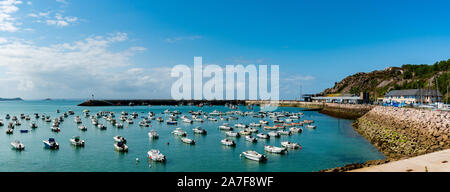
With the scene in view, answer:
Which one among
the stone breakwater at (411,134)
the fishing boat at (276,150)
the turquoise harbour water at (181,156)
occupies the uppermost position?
the stone breakwater at (411,134)

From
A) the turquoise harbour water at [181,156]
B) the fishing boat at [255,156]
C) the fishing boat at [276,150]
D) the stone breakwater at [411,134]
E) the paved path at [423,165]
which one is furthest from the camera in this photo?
the fishing boat at [276,150]

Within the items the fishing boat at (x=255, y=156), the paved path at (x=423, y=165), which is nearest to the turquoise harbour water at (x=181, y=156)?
the fishing boat at (x=255, y=156)

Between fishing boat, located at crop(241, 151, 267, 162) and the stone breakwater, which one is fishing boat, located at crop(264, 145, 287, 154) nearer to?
fishing boat, located at crop(241, 151, 267, 162)

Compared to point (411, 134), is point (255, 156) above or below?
below

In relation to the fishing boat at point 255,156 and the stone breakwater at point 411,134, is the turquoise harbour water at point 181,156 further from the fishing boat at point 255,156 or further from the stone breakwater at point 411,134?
the stone breakwater at point 411,134

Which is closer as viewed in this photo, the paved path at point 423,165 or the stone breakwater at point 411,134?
the paved path at point 423,165

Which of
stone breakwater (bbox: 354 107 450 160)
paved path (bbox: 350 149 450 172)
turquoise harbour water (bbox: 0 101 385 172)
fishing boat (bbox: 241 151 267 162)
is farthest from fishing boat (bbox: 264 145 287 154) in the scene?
paved path (bbox: 350 149 450 172)

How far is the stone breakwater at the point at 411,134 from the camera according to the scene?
127 ft

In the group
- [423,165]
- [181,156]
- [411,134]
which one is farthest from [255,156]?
[411,134]

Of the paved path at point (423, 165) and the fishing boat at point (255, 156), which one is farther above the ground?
the paved path at point (423, 165)

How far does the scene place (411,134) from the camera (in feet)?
156

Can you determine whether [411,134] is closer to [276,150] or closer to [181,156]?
[276,150]
